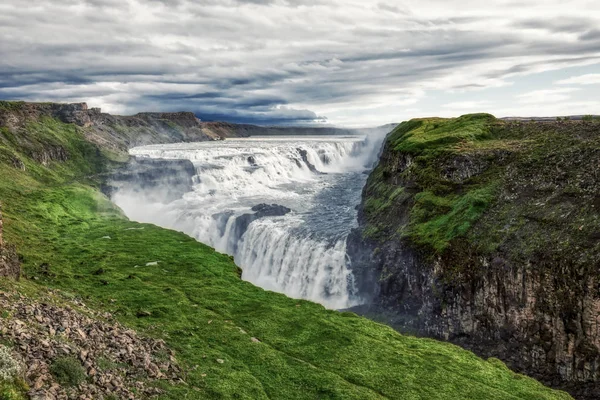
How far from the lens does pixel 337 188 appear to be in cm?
9644

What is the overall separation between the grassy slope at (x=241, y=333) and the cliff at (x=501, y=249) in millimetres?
4862

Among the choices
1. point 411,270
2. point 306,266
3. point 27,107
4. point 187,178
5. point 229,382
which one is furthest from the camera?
point 27,107

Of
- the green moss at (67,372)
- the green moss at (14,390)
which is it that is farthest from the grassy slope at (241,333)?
the green moss at (14,390)

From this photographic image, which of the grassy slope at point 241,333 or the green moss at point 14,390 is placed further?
the grassy slope at point 241,333

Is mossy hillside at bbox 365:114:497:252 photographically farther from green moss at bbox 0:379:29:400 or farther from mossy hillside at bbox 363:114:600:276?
green moss at bbox 0:379:29:400

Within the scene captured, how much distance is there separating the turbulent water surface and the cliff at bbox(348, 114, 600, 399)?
4.61 metres

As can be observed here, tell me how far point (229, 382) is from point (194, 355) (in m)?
2.71

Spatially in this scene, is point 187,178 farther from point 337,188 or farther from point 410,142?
point 410,142

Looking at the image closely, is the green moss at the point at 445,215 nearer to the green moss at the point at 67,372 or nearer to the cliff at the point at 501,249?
the cliff at the point at 501,249

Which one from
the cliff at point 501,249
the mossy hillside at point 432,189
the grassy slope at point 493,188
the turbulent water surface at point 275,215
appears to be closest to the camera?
the cliff at point 501,249

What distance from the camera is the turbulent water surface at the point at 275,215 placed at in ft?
167

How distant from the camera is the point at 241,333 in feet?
84.7

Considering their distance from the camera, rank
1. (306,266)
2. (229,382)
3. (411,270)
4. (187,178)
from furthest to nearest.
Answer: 1. (187,178)
2. (306,266)
3. (411,270)
4. (229,382)

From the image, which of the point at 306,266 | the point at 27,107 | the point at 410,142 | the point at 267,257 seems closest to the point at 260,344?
the point at 306,266
